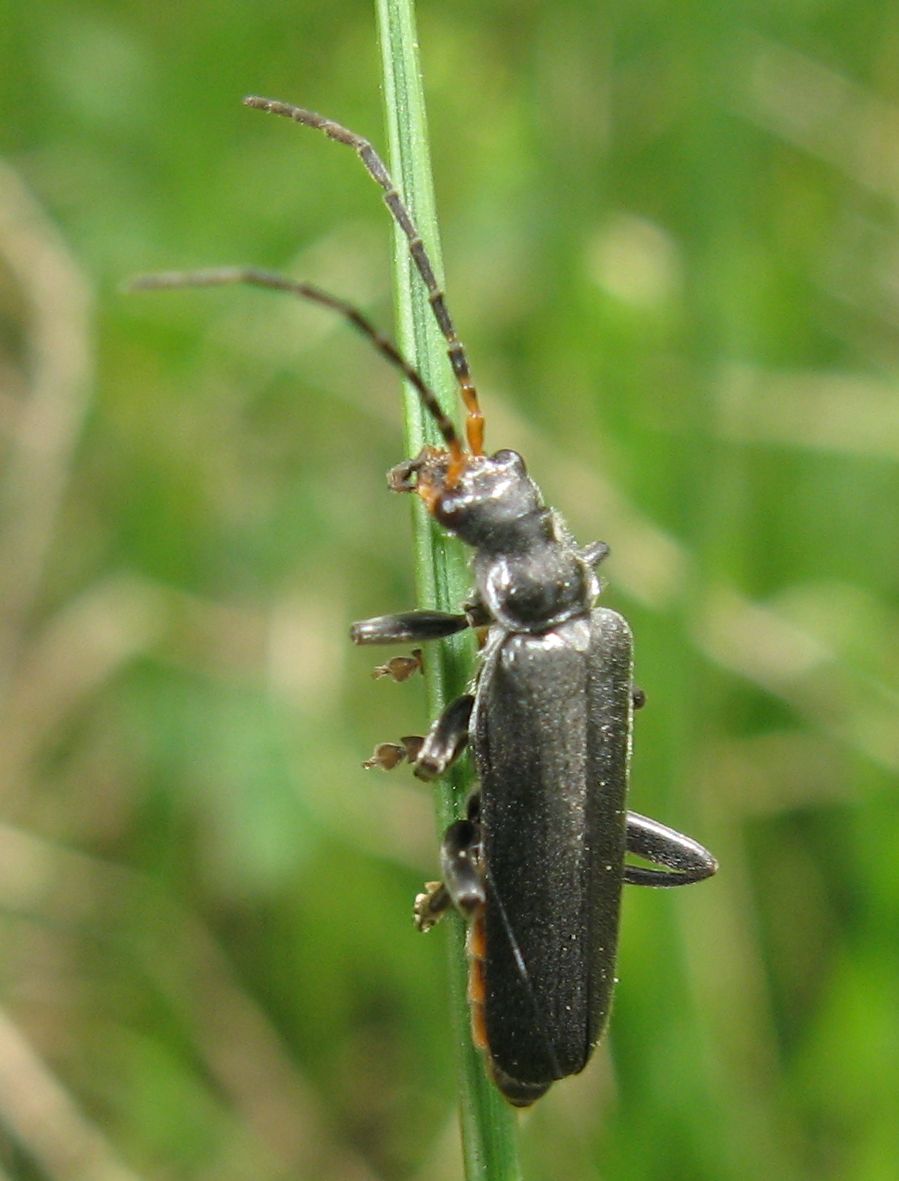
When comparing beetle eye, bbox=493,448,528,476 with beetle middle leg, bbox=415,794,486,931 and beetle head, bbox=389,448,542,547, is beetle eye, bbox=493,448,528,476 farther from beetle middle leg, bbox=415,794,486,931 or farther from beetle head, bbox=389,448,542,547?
beetle middle leg, bbox=415,794,486,931

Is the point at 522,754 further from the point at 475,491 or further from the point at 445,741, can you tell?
the point at 475,491

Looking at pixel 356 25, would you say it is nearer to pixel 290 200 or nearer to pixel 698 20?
pixel 290 200

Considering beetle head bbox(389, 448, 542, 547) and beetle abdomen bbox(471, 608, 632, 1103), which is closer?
beetle abdomen bbox(471, 608, 632, 1103)

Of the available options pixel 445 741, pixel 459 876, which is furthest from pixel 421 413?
pixel 459 876

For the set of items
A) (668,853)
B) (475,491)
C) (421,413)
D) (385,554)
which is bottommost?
(668,853)

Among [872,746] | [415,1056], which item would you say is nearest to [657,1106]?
[415,1056]

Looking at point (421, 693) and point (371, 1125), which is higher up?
point (421, 693)

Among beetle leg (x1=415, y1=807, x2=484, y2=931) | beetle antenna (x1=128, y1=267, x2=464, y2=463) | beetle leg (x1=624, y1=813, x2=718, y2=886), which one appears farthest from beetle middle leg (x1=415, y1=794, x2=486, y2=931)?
beetle antenna (x1=128, y1=267, x2=464, y2=463)
